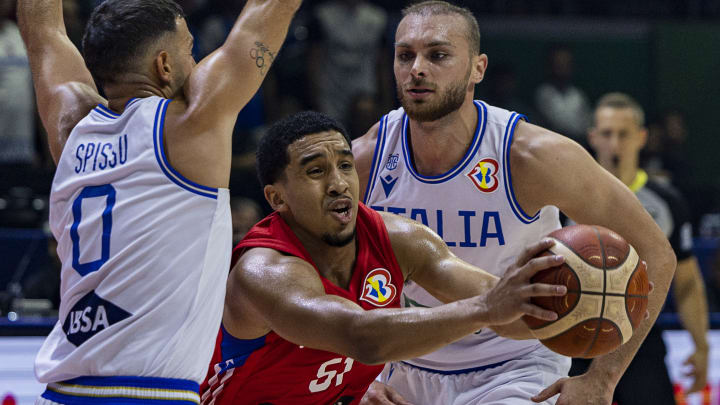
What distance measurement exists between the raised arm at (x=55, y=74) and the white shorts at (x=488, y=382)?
75.4 inches

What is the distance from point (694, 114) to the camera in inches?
527

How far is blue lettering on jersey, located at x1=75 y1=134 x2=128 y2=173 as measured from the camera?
2.98 m

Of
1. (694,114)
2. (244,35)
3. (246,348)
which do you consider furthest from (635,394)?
(694,114)

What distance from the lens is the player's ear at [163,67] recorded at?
3.17m

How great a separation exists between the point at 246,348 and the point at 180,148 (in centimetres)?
95

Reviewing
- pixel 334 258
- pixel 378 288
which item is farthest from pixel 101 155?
pixel 378 288

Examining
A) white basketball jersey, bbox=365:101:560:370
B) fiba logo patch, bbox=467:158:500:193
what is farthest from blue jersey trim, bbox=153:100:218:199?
fiba logo patch, bbox=467:158:500:193

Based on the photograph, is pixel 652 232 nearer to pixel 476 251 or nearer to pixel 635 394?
pixel 476 251

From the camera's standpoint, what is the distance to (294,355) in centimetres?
346

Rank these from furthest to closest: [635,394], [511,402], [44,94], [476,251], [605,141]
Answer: [605,141]
[635,394]
[476,251]
[511,402]
[44,94]

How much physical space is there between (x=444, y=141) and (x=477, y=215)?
392mm

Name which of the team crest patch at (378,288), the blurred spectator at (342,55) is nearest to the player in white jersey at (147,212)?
the team crest patch at (378,288)

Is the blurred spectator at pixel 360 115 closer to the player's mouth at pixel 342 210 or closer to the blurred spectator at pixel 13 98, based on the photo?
the blurred spectator at pixel 13 98

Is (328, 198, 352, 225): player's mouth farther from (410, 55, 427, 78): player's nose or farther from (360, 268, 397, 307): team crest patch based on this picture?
(410, 55, 427, 78): player's nose
